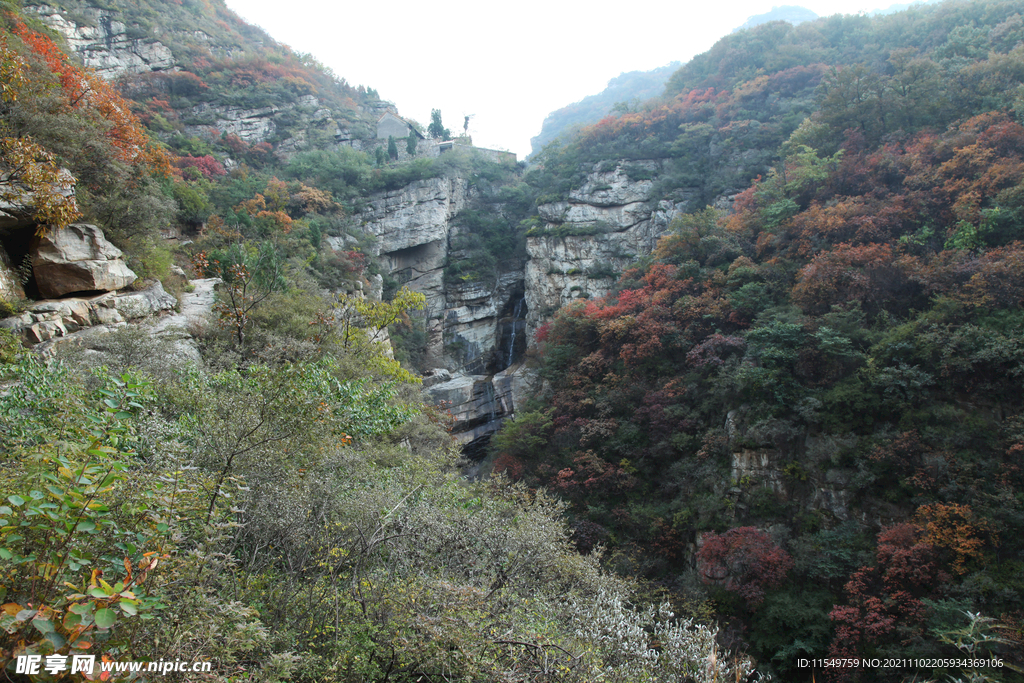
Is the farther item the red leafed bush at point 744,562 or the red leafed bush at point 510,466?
the red leafed bush at point 510,466

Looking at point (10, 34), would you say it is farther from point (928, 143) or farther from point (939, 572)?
point (928, 143)

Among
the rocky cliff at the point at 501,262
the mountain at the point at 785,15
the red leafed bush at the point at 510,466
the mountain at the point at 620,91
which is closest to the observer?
the red leafed bush at the point at 510,466

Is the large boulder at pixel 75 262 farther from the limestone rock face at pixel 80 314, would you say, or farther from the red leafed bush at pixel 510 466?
→ the red leafed bush at pixel 510 466

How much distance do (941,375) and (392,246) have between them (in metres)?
25.8

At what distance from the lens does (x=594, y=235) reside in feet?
87.8

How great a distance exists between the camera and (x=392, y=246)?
28328mm

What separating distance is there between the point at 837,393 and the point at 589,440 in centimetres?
663

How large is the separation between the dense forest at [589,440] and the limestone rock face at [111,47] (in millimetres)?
12716

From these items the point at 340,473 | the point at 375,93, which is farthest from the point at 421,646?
the point at 375,93

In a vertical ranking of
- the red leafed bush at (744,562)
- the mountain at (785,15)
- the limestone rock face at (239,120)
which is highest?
the mountain at (785,15)

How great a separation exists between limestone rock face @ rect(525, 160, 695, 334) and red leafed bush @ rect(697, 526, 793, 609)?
17022 millimetres

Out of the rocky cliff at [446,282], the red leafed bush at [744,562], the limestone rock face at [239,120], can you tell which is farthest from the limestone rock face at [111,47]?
the red leafed bush at [744,562]

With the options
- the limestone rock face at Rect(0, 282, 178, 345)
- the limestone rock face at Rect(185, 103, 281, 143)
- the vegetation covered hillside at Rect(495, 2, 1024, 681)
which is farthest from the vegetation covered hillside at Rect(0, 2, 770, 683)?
the limestone rock face at Rect(185, 103, 281, 143)

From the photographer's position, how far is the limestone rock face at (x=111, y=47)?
27203mm
